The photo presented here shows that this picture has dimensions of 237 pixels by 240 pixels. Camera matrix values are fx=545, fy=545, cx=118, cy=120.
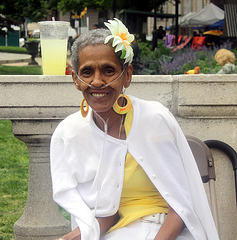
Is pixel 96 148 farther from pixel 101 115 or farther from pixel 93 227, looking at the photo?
pixel 93 227

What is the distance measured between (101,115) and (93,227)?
51 cm

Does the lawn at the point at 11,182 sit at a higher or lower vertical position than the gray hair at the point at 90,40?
lower

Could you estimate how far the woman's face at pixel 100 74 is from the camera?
7.75 ft

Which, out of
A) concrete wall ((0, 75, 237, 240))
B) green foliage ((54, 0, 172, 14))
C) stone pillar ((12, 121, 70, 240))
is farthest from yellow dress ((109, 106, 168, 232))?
green foliage ((54, 0, 172, 14))

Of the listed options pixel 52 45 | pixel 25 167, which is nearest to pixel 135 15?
pixel 25 167

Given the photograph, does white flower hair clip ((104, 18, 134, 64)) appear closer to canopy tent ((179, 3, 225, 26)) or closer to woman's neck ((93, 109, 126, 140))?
woman's neck ((93, 109, 126, 140))

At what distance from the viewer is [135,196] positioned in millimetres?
2529

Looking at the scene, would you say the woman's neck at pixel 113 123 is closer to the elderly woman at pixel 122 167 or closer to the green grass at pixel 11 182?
the elderly woman at pixel 122 167

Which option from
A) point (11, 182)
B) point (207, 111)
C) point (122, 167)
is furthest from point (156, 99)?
point (11, 182)

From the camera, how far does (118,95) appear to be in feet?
8.09

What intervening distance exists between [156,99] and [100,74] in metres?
1.11

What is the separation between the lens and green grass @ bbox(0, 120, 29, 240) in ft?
17.1

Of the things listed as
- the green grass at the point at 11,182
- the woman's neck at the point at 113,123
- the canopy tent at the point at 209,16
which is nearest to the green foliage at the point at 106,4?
the canopy tent at the point at 209,16

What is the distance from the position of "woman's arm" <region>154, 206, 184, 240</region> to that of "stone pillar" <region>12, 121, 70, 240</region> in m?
1.31
